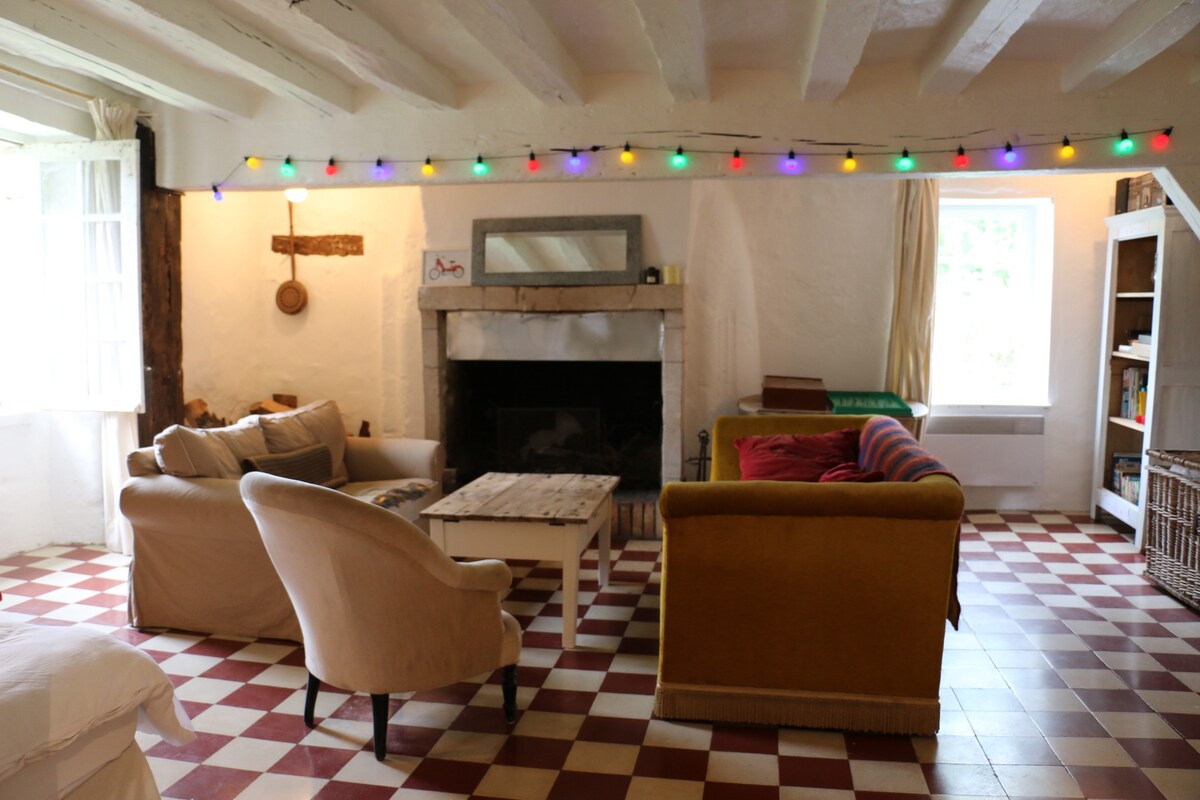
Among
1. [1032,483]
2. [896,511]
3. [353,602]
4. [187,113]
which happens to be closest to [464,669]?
[353,602]

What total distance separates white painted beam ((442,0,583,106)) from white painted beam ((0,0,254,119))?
150 centimetres

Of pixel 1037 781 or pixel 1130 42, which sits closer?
pixel 1037 781

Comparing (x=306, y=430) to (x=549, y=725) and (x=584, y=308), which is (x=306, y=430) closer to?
(x=584, y=308)

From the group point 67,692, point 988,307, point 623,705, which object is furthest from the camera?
point 988,307

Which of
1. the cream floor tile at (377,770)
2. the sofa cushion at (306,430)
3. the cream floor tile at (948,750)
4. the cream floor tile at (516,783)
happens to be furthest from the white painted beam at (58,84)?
the cream floor tile at (948,750)

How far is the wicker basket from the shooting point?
13.8 feet

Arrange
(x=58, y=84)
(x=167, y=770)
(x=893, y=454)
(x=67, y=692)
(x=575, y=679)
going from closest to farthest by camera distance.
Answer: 1. (x=67, y=692)
2. (x=167, y=770)
3. (x=575, y=679)
4. (x=893, y=454)
5. (x=58, y=84)

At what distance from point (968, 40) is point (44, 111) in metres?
4.16

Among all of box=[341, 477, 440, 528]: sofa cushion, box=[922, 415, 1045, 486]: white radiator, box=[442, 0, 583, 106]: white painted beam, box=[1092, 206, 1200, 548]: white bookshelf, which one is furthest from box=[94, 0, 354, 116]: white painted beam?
box=[1092, 206, 1200, 548]: white bookshelf

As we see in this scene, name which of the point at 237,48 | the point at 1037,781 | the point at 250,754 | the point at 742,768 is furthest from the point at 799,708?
the point at 237,48

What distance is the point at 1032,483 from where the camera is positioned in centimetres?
611

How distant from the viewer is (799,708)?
9.78ft

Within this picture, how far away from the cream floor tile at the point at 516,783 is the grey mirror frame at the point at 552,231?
11.2 feet

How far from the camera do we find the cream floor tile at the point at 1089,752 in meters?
2.77
